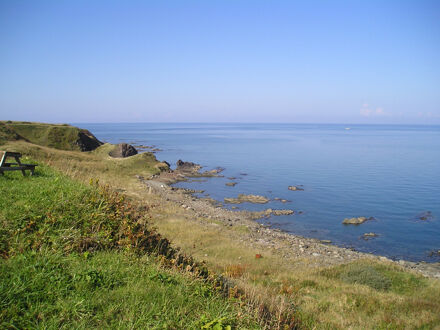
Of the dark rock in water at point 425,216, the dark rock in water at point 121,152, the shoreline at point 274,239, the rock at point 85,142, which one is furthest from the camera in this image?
the dark rock in water at point 121,152

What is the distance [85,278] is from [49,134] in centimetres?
4913

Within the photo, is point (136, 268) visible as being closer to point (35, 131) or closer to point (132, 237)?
point (132, 237)

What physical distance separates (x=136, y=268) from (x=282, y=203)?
1085 inches

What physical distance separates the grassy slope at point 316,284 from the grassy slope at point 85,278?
157cm

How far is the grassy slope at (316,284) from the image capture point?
8.20 m

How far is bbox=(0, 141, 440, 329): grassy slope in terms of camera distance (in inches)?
323

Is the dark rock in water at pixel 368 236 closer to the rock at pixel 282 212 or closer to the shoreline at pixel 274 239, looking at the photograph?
the shoreline at pixel 274 239

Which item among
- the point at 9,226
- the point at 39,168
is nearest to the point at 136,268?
the point at 9,226

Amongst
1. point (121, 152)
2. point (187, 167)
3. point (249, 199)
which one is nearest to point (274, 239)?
point (249, 199)

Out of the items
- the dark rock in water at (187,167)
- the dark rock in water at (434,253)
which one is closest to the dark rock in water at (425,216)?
the dark rock in water at (434,253)

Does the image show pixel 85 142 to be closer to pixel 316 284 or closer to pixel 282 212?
pixel 282 212

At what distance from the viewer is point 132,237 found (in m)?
7.13

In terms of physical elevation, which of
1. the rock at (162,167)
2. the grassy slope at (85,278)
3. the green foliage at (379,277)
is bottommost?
the green foliage at (379,277)

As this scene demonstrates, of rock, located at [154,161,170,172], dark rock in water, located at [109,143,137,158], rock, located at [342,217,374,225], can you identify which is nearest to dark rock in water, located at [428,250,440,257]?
rock, located at [342,217,374,225]
